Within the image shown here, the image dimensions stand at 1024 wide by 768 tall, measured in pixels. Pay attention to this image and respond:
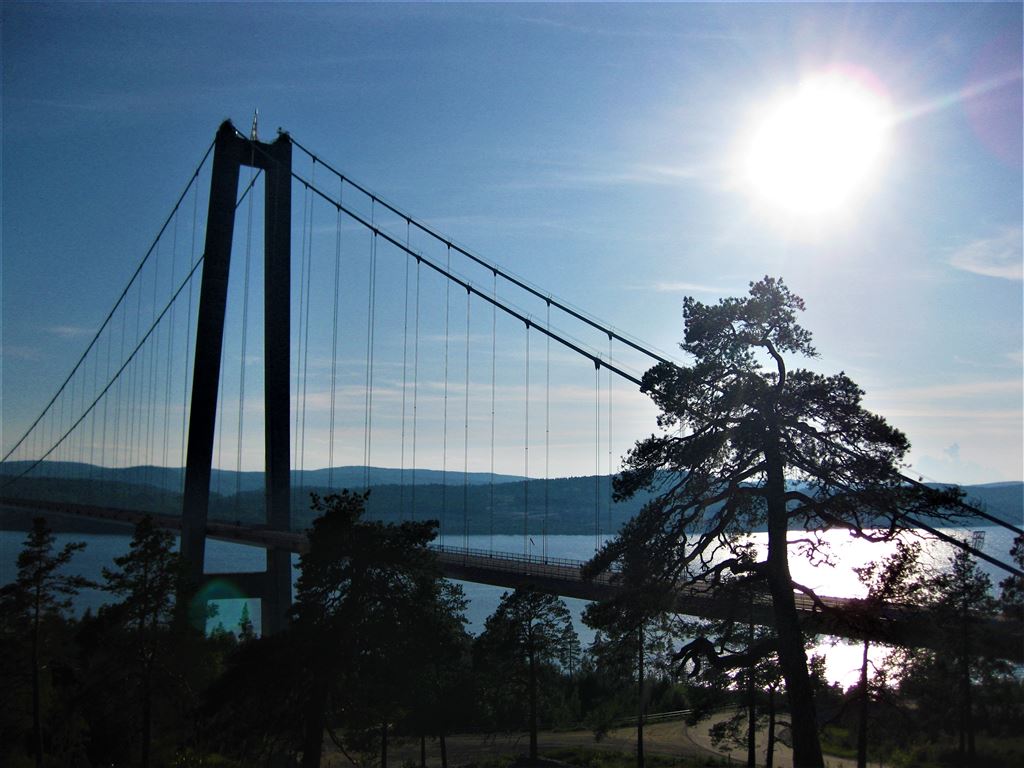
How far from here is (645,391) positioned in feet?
42.5

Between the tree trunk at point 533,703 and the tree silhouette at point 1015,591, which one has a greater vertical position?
the tree silhouette at point 1015,591

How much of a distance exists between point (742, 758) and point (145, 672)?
52.9ft

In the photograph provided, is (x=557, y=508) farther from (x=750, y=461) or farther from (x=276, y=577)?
(x=750, y=461)

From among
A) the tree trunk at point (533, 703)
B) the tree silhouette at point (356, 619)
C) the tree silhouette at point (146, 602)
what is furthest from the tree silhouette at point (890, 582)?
the tree silhouette at point (146, 602)

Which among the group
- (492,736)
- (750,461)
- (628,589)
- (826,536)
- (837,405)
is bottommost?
(492,736)

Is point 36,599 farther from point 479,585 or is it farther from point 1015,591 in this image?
point 479,585

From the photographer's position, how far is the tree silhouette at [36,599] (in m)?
18.8

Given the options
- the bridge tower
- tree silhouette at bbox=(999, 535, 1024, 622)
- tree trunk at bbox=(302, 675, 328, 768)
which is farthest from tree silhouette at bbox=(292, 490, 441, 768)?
the bridge tower

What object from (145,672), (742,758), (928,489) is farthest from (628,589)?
(742,758)

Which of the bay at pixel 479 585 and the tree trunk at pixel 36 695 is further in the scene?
the bay at pixel 479 585

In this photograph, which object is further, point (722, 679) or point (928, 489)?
point (722, 679)

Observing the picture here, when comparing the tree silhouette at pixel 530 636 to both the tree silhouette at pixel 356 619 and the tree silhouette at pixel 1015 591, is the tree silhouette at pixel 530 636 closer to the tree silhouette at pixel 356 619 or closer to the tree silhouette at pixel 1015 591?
the tree silhouette at pixel 356 619

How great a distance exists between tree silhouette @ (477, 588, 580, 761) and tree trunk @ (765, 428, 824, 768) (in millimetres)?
11261

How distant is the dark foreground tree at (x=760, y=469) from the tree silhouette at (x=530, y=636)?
34.4 ft
